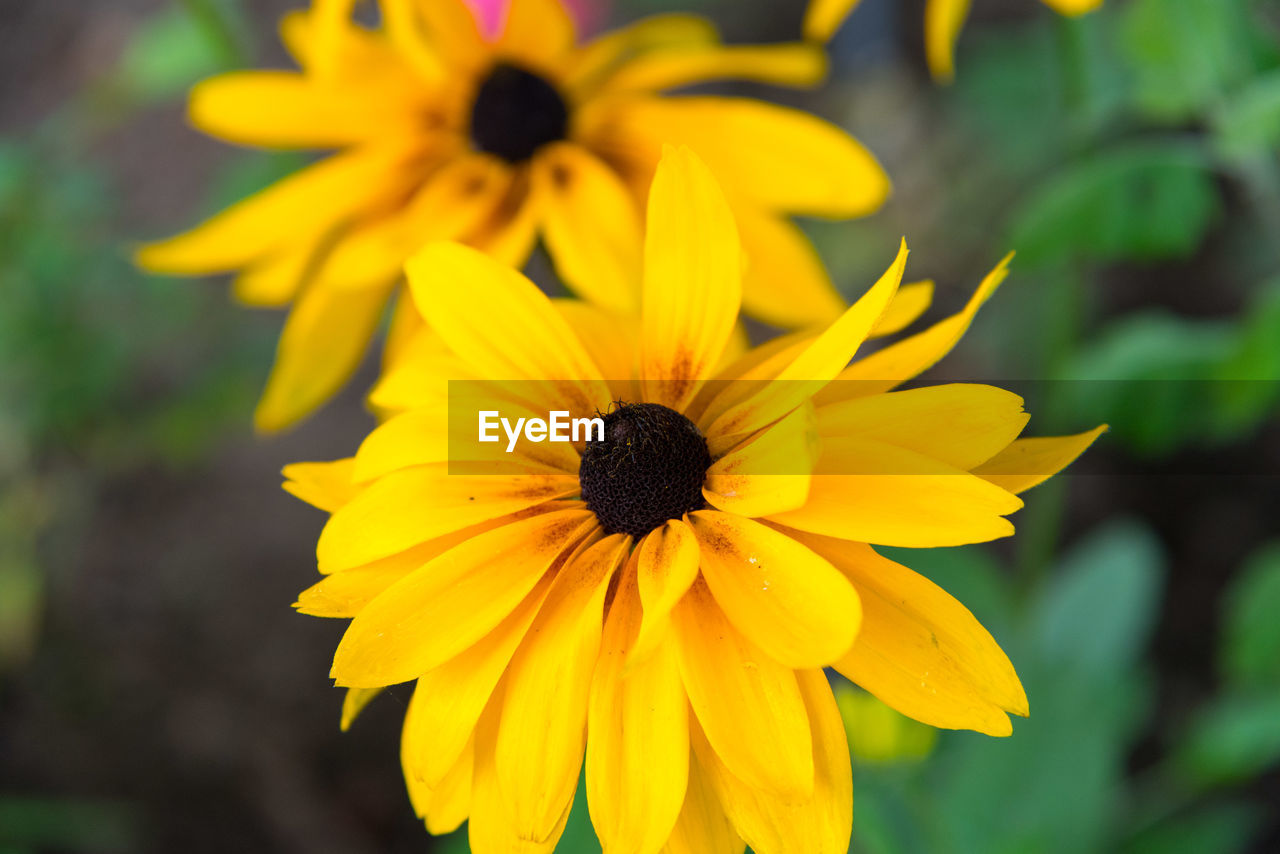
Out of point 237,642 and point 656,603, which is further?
point 237,642

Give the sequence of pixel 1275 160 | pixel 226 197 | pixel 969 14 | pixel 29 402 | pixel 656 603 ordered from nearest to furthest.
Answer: pixel 656 603
pixel 1275 160
pixel 226 197
pixel 29 402
pixel 969 14

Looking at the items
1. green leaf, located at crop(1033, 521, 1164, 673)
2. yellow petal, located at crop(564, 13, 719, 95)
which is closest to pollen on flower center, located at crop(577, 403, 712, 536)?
yellow petal, located at crop(564, 13, 719, 95)

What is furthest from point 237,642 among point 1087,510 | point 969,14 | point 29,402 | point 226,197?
point 969,14

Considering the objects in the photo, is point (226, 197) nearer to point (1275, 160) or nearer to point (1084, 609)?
point (1084, 609)

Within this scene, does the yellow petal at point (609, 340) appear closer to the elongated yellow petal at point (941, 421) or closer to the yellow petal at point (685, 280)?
the yellow petal at point (685, 280)

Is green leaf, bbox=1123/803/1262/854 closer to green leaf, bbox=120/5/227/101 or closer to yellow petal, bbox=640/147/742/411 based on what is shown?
yellow petal, bbox=640/147/742/411
